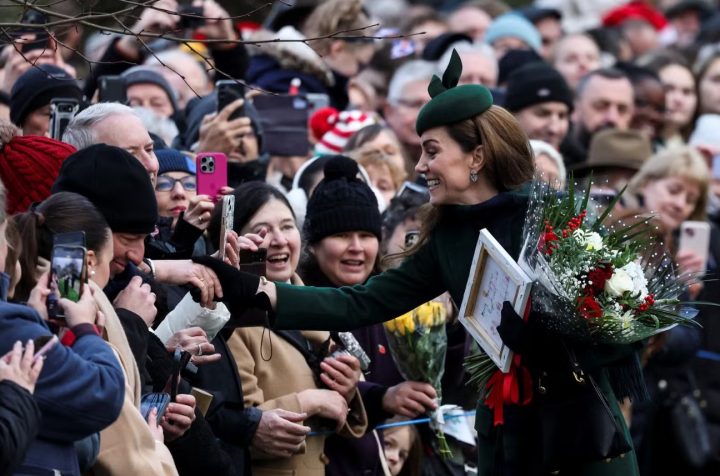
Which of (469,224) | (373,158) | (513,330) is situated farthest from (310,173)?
(513,330)

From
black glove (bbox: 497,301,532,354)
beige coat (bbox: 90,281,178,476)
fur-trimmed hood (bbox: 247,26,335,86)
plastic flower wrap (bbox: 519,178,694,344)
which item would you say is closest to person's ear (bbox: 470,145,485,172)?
plastic flower wrap (bbox: 519,178,694,344)

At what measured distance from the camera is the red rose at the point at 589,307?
20.2ft

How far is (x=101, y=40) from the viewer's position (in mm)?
11242

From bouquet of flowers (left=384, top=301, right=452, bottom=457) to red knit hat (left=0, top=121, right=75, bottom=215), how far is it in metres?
2.01

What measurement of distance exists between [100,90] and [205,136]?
69 cm

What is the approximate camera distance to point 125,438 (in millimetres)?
5395

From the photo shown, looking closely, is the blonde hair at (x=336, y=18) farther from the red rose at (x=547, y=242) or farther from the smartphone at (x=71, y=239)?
the smartphone at (x=71, y=239)

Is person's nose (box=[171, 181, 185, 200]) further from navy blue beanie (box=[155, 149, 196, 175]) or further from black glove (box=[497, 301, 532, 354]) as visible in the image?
black glove (box=[497, 301, 532, 354])

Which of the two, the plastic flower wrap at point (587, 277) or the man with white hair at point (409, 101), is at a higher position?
the man with white hair at point (409, 101)

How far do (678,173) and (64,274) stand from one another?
23.7ft

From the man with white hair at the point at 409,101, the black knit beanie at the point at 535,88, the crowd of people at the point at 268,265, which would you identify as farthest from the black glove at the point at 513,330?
the black knit beanie at the point at 535,88

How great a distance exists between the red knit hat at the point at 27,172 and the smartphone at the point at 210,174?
81cm

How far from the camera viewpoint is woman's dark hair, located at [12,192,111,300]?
5.34 meters

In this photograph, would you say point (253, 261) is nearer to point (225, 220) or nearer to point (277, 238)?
point (225, 220)
